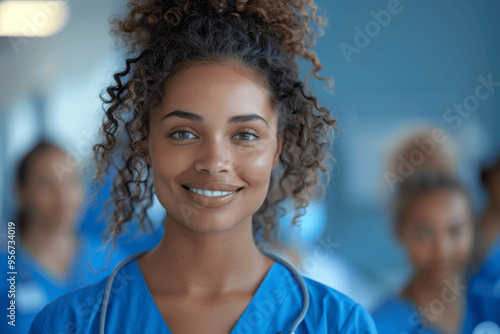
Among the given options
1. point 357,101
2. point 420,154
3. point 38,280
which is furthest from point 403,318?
point 38,280

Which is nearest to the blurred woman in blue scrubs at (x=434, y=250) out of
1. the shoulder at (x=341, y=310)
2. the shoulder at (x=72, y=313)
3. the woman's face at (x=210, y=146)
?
the shoulder at (x=341, y=310)

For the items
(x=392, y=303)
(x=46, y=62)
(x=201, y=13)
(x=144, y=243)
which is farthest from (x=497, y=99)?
(x=46, y=62)

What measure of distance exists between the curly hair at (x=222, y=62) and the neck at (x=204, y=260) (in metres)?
0.18

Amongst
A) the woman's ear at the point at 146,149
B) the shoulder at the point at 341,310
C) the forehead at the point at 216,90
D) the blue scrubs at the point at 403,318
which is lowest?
the blue scrubs at the point at 403,318

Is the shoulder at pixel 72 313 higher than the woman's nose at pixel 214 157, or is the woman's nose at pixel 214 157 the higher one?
the woman's nose at pixel 214 157

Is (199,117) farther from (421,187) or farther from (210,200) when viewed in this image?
(421,187)

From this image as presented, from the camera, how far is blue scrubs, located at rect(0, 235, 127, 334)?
4.61 feet

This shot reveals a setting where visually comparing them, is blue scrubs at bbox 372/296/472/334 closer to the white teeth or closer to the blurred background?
the blurred background

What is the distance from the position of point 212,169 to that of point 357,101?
2.60 feet

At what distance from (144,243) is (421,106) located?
3.02 ft

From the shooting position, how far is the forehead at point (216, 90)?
90cm

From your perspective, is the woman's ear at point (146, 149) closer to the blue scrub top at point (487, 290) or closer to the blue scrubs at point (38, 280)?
the blue scrubs at point (38, 280)

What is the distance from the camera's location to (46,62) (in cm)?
152

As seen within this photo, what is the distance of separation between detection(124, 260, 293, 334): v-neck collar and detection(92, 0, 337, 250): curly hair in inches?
8.0
